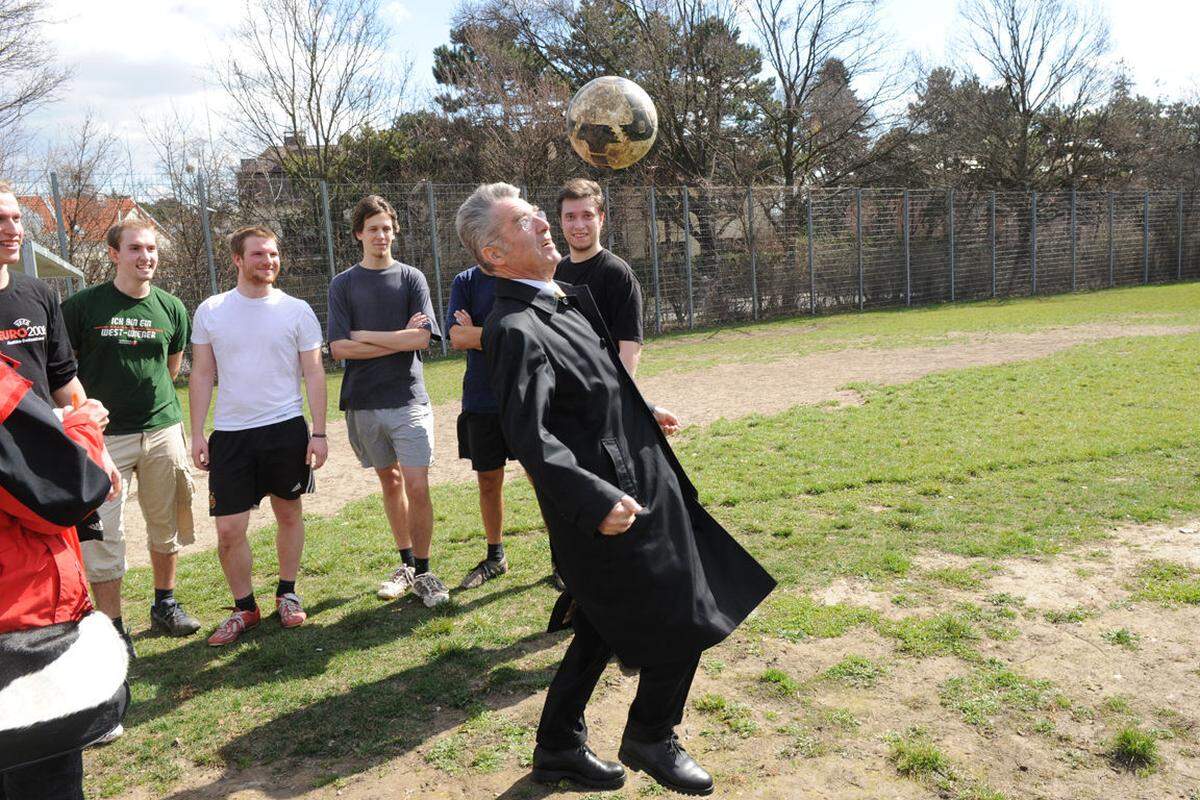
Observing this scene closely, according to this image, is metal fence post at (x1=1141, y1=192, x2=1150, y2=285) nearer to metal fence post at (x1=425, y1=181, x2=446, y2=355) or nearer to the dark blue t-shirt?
metal fence post at (x1=425, y1=181, x2=446, y2=355)

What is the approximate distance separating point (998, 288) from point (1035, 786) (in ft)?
93.2

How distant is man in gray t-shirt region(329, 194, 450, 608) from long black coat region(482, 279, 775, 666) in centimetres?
219

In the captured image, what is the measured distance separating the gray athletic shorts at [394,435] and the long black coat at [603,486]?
2.20 metres

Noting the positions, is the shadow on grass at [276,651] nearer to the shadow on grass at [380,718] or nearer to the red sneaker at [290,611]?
the red sneaker at [290,611]

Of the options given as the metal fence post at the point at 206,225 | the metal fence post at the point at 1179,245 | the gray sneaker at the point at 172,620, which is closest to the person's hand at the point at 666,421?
the gray sneaker at the point at 172,620

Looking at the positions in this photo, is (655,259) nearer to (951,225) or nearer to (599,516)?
(951,225)

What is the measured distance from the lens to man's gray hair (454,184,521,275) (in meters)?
3.05

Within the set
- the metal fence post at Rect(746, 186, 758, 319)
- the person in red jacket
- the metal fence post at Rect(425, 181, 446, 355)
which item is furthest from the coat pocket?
the metal fence post at Rect(746, 186, 758, 319)

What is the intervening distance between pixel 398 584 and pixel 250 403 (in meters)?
1.33

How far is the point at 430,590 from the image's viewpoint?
4.90 meters

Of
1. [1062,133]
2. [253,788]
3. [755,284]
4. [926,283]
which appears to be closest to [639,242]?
[755,284]

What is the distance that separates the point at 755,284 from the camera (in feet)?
76.6

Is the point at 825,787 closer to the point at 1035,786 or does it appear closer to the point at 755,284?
the point at 1035,786

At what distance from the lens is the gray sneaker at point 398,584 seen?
5035 millimetres
